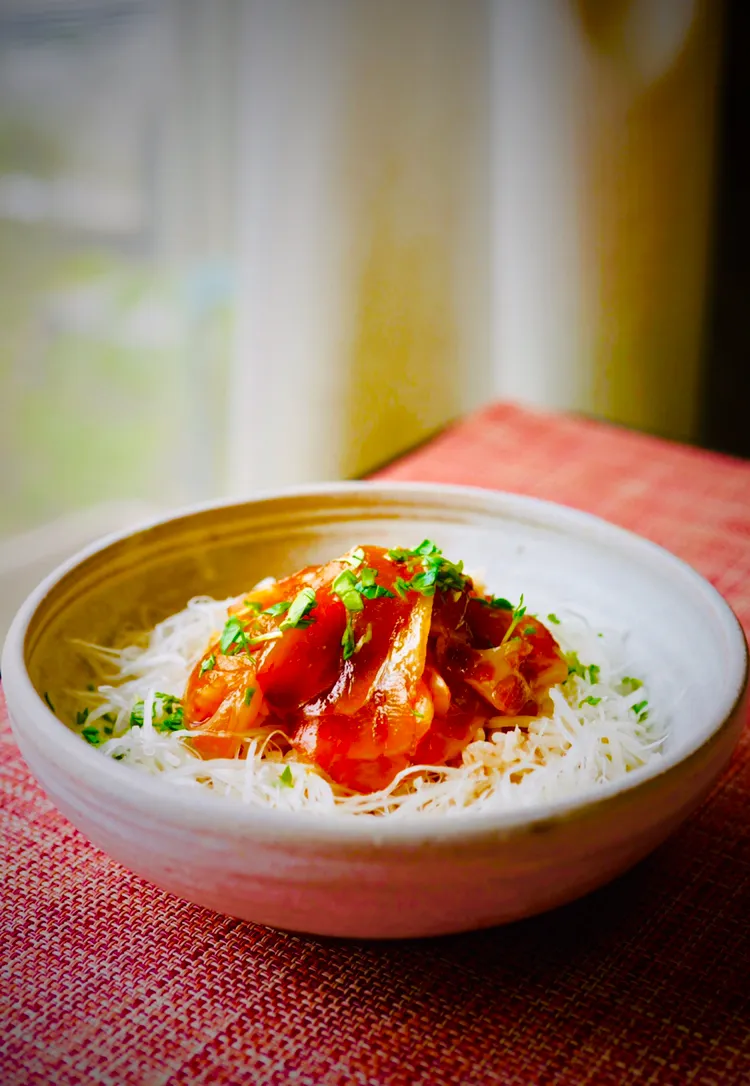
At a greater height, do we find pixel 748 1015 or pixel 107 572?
pixel 107 572

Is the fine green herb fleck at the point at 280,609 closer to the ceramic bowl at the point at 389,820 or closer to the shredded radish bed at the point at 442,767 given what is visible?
the shredded radish bed at the point at 442,767

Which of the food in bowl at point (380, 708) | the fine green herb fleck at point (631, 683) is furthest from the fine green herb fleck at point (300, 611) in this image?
the fine green herb fleck at point (631, 683)

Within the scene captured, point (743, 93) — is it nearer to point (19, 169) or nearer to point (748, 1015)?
point (19, 169)

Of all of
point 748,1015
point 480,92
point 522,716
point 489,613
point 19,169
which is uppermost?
point 480,92

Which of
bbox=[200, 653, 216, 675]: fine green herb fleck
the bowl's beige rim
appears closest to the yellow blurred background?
bbox=[200, 653, 216, 675]: fine green herb fleck

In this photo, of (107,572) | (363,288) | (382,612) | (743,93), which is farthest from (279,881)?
(743,93)

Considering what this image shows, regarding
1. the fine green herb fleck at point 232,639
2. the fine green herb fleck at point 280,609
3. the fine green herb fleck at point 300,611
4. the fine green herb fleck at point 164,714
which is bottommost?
the fine green herb fleck at point 164,714

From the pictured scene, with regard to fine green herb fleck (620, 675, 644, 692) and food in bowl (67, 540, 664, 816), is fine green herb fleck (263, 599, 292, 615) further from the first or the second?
fine green herb fleck (620, 675, 644, 692)
